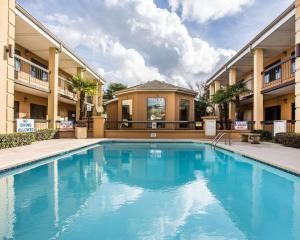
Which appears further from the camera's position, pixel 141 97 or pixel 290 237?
pixel 141 97

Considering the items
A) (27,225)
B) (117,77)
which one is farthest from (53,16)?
(117,77)

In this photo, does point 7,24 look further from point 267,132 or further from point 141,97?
point 267,132

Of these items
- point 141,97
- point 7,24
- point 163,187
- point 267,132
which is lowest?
point 163,187

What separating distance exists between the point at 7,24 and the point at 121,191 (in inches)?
444

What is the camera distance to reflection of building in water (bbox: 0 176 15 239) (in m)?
3.82

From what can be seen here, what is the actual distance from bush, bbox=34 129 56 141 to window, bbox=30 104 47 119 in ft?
12.6

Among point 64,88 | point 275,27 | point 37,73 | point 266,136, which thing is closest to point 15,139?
point 37,73

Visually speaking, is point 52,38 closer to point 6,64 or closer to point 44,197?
point 6,64

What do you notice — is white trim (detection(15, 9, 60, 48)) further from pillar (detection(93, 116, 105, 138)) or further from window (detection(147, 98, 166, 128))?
window (detection(147, 98, 166, 128))

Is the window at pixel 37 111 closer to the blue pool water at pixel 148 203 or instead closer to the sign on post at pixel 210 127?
the blue pool water at pixel 148 203

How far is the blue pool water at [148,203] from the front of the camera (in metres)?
3.94

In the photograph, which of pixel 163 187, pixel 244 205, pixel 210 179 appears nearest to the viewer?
pixel 244 205

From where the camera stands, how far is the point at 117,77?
49.1 meters

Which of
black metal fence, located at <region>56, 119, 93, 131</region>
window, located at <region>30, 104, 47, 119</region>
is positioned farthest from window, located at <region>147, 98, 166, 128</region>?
window, located at <region>30, 104, 47, 119</region>
